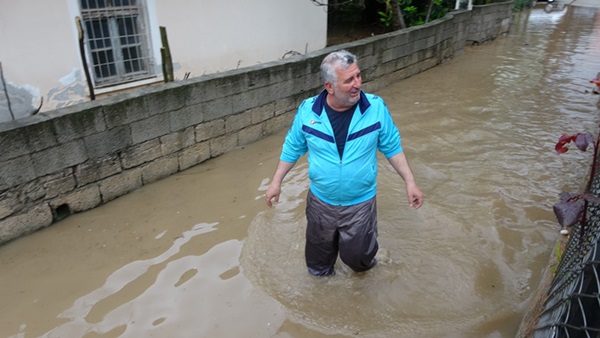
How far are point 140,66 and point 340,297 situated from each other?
5.66 metres

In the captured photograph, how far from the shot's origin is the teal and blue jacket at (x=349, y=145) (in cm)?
303

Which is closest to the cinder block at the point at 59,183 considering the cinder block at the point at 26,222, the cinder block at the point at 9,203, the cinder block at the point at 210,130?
the cinder block at the point at 26,222

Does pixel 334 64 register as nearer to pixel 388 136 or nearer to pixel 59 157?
pixel 388 136

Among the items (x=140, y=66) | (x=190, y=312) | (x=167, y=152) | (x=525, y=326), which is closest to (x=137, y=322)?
(x=190, y=312)

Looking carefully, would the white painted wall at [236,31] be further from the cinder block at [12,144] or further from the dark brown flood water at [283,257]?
the cinder block at [12,144]

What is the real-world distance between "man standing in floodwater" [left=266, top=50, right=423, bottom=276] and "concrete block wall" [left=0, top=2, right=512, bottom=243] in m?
2.29

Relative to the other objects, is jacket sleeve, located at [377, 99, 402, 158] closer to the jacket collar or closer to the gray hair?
the jacket collar

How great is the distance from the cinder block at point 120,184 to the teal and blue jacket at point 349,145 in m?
2.50

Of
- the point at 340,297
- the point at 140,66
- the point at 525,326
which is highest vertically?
the point at 140,66

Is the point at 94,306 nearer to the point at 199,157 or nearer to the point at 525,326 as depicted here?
the point at 199,157

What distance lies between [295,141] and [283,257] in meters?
1.33

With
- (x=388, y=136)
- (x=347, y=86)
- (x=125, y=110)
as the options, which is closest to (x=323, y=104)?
(x=347, y=86)

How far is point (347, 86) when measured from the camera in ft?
9.41

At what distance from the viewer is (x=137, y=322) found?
3.44 meters
